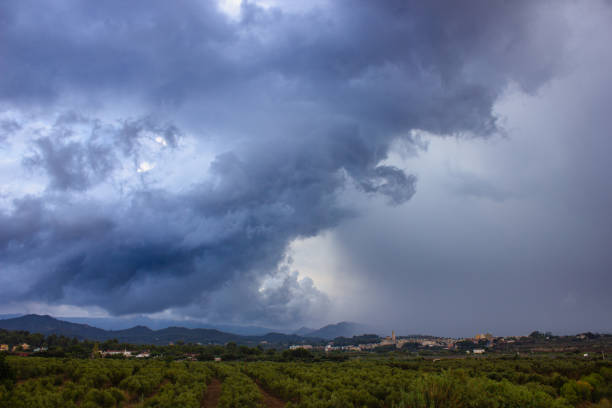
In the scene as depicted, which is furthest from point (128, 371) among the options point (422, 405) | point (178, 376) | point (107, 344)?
point (107, 344)

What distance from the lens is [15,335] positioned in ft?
414

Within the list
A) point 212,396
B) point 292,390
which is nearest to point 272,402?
point 292,390

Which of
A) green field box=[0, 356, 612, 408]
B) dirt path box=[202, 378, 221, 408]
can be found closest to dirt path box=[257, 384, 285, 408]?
green field box=[0, 356, 612, 408]

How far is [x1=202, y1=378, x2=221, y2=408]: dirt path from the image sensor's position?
2890cm

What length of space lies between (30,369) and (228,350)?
75.2 meters

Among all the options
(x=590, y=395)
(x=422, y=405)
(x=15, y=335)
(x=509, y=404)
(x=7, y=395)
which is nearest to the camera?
(x=422, y=405)

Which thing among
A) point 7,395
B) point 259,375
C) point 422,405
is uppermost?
point 422,405

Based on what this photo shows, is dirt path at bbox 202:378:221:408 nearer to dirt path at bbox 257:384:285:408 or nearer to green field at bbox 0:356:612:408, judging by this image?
green field at bbox 0:356:612:408

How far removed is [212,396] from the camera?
33.4 m

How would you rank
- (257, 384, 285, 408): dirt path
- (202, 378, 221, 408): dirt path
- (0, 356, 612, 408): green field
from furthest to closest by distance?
(257, 384, 285, 408): dirt path < (202, 378, 221, 408): dirt path < (0, 356, 612, 408): green field

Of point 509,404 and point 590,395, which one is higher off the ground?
point 509,404

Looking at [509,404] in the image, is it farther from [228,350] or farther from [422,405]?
[228,350]

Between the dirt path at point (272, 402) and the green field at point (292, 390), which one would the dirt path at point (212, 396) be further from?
the dirt path at point (272, 402)

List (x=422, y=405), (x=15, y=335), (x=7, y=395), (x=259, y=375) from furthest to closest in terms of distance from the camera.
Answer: (x=15, y=335) < (x=259, y=375) < (x=7, y=395) < (x=422, y=405)
